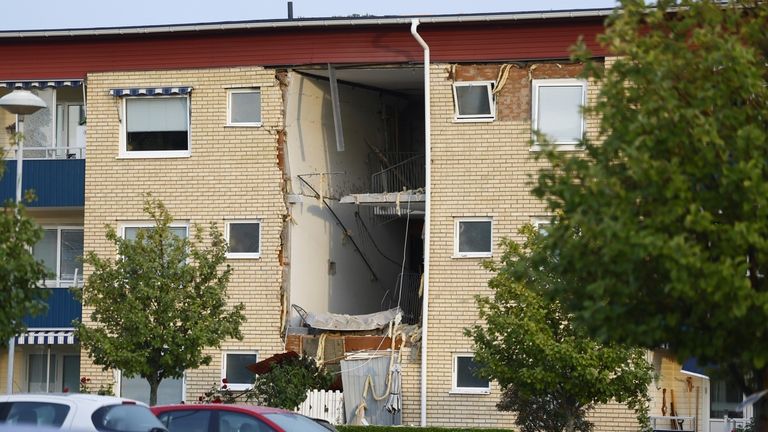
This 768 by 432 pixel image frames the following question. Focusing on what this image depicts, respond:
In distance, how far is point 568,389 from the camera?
2364 centimetres

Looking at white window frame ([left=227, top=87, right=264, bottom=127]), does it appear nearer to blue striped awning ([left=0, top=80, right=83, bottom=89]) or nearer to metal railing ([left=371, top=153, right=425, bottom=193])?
blue striped awning ([left=0, top=80, right=83, bottom=89])

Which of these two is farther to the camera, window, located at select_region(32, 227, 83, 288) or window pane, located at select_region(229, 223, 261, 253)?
window, located at select_region(32, 227, 83, 288)

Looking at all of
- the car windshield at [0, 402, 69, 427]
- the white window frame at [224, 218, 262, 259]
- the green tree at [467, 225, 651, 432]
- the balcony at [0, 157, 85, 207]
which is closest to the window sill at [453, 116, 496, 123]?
the white window frame at [224, 218, 262, 259]

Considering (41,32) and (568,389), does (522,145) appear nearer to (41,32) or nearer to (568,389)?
(568,389)

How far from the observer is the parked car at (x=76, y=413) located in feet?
52.4

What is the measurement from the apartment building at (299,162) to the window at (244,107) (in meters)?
0.04

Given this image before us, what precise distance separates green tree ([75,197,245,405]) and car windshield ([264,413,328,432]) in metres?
6.20

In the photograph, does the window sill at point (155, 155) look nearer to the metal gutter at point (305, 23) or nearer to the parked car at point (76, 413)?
the metal gutter at point (305, 23)

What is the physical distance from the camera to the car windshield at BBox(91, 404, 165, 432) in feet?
52.7

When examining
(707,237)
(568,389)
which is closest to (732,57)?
(707,237)

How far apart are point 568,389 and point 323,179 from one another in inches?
414

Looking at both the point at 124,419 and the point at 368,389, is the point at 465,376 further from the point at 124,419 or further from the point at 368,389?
the point at 124,419

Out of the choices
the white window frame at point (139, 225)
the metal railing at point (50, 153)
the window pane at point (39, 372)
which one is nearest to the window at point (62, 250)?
the metal railing at point (50, 153)

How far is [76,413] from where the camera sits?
1598cm
